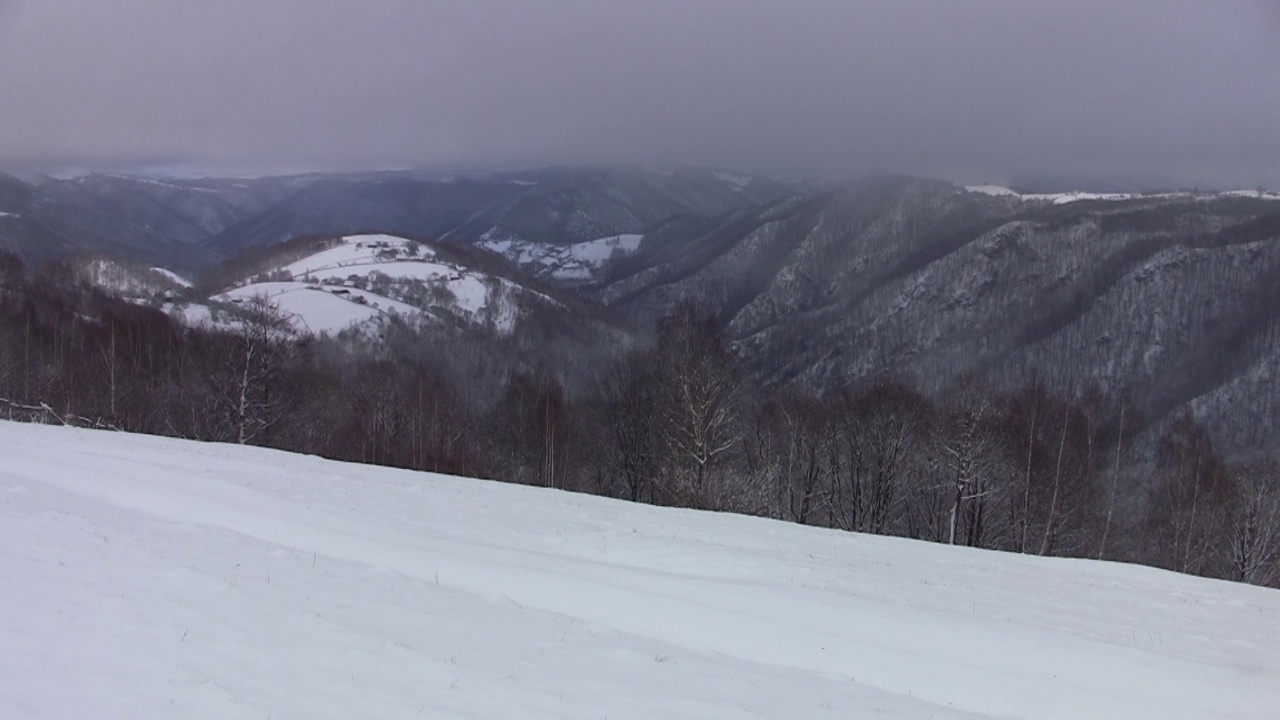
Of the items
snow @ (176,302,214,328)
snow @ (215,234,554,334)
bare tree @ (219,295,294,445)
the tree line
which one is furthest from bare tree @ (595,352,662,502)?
snow @ (215,234,554,334)

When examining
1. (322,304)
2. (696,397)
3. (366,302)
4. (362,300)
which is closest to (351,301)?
(362,300)

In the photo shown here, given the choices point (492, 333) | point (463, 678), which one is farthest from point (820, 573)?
point (492, 333)

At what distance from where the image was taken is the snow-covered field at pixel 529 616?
838 cm

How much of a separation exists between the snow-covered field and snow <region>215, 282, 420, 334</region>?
125 metres

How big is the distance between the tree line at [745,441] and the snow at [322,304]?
7852 centimetres

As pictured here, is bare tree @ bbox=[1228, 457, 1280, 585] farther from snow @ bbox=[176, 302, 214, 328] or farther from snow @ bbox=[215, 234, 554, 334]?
snow @ bbox=[215, 234, 554, 334]

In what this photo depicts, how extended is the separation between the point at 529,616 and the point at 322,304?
160m

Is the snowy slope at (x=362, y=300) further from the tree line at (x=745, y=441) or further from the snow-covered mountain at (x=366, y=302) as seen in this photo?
the tree line at (x=745, y=441)

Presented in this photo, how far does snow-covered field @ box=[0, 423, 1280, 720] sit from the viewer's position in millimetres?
8375

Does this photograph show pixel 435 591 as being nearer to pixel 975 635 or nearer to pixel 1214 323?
pixel 975 635

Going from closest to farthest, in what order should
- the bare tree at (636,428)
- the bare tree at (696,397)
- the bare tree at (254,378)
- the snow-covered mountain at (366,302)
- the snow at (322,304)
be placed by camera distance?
the bare tree at (696,397) → the bare tree at (254,378) → the bare tree at (636,428) → the snow-covered mountain at (366,302) → the snow at (322,304)

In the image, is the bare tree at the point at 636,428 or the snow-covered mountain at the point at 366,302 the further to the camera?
the snow-covered mountain at the point at 366,302

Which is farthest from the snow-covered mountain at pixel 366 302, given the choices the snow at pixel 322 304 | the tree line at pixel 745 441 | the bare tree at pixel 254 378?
the bare tree at pixel 254 378

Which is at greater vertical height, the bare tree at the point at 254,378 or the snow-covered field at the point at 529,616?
the snow-covered field at the point at 529,616
